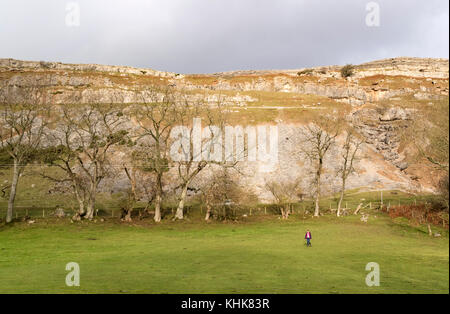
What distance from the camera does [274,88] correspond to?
136m

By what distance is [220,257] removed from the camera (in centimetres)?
2716

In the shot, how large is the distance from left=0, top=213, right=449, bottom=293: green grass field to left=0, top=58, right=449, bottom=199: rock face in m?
21.4

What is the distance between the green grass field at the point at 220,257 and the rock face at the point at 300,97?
21.4m

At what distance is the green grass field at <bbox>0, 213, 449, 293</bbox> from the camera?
61.4 ft

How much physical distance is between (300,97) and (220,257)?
307 ft

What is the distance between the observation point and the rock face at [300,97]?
3002 inches

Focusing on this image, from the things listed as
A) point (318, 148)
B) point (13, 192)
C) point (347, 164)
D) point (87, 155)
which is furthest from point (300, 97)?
point (13, 192)

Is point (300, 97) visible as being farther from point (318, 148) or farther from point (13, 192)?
point (13, 192)

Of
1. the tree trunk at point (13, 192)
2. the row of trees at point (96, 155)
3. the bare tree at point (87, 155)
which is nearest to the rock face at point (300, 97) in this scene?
the row of trees at point (96, 155)
